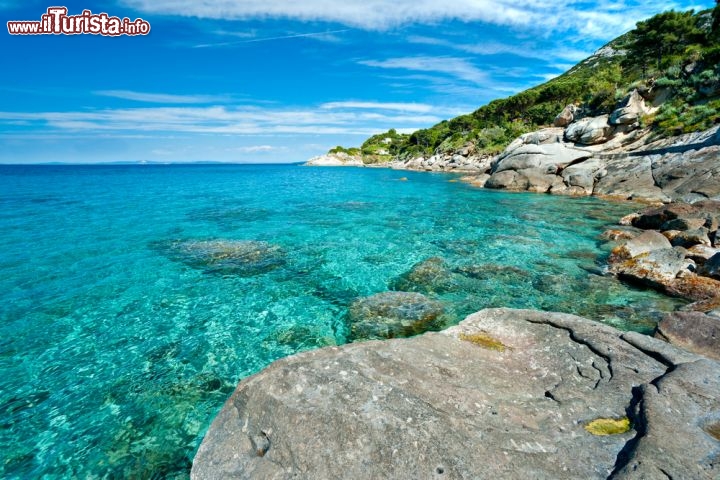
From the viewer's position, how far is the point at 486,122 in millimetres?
106375

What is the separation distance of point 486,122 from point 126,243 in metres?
107

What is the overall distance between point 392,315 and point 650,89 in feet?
169

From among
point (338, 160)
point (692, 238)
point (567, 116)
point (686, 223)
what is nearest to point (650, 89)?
point (567, 116)

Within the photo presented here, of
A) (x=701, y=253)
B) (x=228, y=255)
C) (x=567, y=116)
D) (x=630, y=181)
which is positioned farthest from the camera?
(x=567, y=116)

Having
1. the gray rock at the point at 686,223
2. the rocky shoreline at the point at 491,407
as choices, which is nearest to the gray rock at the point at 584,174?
the gray rock at the point at 686,223

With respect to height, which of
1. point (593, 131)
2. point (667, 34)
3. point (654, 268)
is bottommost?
point (654, 268)

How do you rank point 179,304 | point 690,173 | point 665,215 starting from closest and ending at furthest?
point 179,304
point 665,215
point 690,173

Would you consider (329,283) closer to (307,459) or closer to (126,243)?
(307,459)

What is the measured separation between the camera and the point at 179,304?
11.6 m

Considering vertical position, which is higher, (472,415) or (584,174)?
(584,174)

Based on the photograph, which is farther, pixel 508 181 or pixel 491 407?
pixel 508 181

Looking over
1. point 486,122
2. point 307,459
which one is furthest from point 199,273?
point 486,122

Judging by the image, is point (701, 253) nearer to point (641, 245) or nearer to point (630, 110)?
point (641, 245)

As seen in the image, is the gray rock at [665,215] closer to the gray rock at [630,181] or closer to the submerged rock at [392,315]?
the gray rock at [630,181]
